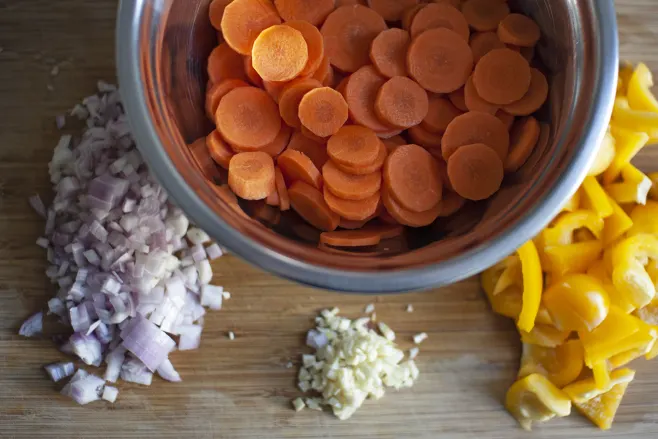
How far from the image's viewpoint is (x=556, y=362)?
78.4 inches

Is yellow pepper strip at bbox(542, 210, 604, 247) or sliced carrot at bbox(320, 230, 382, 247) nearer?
sliced carrot at bbox(320, 230, 382, 247)

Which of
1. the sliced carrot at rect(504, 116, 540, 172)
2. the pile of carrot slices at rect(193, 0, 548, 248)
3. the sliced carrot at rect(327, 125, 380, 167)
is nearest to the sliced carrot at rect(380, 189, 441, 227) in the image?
the pile of carrot slices at rect(193, 0, 548, 248)

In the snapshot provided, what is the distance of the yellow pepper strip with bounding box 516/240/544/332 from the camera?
1.87 meters

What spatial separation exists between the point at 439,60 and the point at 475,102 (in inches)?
5.8

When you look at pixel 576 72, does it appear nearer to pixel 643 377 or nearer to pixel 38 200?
pixel 643 377

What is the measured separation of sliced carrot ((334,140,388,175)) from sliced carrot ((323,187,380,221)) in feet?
0.22

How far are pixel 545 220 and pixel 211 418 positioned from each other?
1139 millimetres

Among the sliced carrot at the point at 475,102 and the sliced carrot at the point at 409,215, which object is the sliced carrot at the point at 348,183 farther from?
the sliced carrot at the point at 475,102

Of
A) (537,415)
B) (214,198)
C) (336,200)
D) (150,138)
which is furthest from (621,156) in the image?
(150,138)

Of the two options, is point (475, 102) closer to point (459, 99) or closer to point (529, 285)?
point (459, 99)

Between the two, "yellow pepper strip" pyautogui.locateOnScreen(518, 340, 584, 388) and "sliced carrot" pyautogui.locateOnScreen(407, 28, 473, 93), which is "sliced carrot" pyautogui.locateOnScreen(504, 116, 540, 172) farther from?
"yellow pepper strip" pyautogui.locateOnScreen(518, 340, 584, 388)

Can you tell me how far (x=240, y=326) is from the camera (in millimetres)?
1991

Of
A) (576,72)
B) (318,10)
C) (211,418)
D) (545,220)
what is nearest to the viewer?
(545,220)

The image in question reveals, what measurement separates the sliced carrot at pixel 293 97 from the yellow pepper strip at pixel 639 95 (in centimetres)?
103
